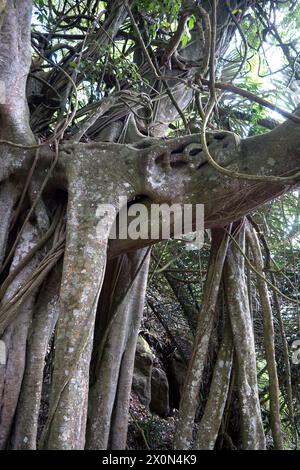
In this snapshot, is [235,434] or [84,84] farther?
[84,84]

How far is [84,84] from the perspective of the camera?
12.7ft

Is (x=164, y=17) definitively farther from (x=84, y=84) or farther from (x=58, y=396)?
(x=58, y=396)

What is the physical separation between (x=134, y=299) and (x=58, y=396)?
3.76 feet

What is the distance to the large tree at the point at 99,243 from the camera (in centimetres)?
205

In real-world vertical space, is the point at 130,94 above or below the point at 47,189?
above

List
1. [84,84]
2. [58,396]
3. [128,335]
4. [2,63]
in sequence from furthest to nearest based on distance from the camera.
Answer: [84,84]
[128,335]
[2,63]
[58,396]

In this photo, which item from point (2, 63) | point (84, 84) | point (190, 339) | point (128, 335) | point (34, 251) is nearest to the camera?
point (34, 251)

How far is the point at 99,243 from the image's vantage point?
2.20m

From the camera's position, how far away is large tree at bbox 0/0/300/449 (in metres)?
2.05

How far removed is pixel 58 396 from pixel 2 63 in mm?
1848

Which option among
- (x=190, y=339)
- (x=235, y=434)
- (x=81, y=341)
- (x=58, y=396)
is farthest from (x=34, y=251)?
(x=190, y=339)

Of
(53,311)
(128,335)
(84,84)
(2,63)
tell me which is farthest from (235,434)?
(84,84)

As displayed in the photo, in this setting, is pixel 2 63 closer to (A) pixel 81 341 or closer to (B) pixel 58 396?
(A) pixel 81 341
